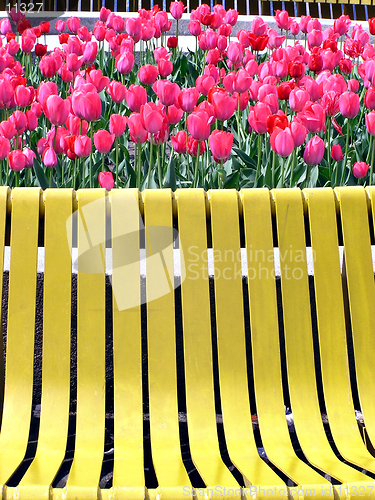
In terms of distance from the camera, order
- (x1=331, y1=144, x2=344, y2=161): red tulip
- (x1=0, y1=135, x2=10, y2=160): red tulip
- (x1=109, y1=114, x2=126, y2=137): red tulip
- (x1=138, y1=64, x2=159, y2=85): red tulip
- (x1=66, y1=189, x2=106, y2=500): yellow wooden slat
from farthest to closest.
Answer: (x1=138, y1=64, x2=159, y2=85): red tulip
(x1=331, y1=144, x2=344, y2=161): red tulip
(x1=109, y1=114, x2=126, y2=137): red tulip
(x1=0, y1=135, x2=10, y2=160): red tulip
(x1=66, y1=189, x2=106, y2=500): yellow wooden slat

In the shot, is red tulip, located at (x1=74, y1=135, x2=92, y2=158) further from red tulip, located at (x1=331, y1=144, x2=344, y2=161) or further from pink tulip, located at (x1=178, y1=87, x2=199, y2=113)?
red tulip, located at (x1=331, y1=144, x2=344, y2=161)

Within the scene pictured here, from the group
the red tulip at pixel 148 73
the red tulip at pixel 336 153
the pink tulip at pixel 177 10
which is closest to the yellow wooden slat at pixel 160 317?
the red tulip at pixel 336 153

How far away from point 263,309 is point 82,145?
2.76 ft

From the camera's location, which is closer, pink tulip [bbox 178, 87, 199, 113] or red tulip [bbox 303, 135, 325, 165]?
red tulip [bbox 303, 135, 325, 165]

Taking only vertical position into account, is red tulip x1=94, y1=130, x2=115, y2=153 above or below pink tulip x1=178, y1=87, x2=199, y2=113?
below

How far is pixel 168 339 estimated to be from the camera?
1533mm

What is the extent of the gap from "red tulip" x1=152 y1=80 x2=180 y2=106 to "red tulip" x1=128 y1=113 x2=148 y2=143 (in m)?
0.19

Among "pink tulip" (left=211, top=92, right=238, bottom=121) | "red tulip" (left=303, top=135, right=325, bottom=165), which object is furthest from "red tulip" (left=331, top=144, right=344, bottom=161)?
"pink tulip" (left=211, top=92, right=238, bottom=121)

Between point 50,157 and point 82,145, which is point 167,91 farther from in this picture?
point 50,157

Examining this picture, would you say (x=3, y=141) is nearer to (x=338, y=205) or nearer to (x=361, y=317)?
(x=338, y=205)

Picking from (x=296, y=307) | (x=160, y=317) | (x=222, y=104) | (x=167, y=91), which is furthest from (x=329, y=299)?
(x=167, y=91)

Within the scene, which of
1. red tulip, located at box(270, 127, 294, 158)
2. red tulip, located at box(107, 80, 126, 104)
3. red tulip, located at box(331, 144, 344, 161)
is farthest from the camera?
red tulip, located at box(107, 80, 126, 104)

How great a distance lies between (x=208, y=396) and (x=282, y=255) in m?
0.43

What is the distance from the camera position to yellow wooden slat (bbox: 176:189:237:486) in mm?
Result: 1498
